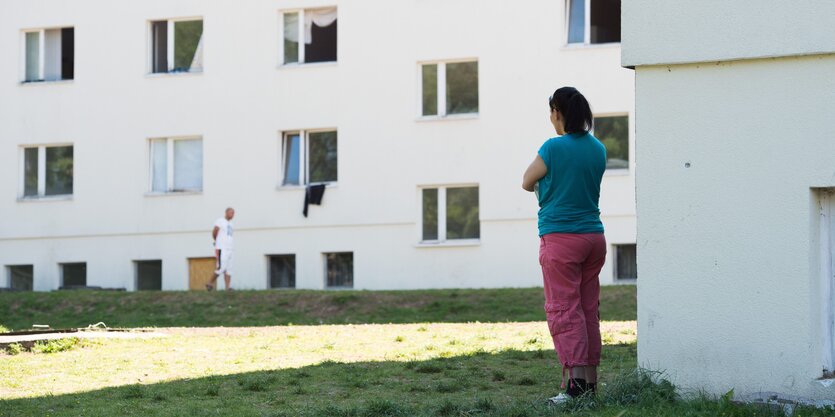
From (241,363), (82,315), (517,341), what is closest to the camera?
(241,363)

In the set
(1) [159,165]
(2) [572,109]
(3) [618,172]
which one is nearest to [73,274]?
(1) [159,165]

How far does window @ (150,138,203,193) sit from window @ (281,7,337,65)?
3.12 metres

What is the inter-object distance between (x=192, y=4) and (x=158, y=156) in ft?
12.4

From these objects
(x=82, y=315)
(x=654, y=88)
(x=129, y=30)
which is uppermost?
(x=129, y=30)

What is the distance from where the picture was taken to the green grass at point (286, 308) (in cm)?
2134

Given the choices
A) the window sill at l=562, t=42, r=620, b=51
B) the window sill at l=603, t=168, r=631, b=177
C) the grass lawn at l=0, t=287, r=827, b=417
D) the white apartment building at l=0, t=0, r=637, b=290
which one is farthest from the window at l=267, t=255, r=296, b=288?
the grass lawn at l=0, t=287, r=827, b=417

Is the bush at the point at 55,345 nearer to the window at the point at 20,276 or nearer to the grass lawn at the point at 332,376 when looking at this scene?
the grass lawn at the point at 332,376

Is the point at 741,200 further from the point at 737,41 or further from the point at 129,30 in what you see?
the point at 129,30

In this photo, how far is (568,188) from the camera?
27.9ft

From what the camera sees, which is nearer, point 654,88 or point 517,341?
point 654,88

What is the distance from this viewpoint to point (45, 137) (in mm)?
33625

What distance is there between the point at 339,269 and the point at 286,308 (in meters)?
8.51

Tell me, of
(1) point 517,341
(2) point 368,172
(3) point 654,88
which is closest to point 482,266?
(2) point 368,172

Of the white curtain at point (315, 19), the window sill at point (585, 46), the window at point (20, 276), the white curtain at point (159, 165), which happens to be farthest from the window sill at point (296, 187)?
the window at point (20, 276)
